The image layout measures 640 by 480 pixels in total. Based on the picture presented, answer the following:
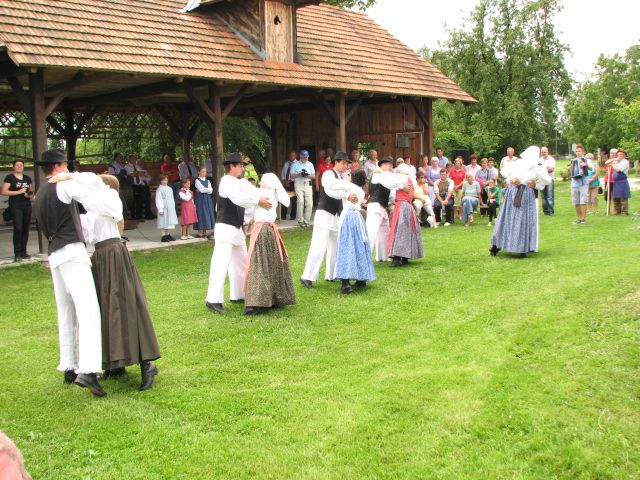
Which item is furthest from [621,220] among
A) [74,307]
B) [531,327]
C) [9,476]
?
[9,476]

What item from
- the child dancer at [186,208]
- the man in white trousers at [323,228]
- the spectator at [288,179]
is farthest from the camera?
the spectator at [288,179]

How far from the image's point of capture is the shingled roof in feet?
35.0

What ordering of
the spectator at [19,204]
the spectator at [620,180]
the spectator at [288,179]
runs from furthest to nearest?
the spectator at [288,179] → the spectator at [620,180] → the spectator at [19,204]

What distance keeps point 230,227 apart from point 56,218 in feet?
8.77

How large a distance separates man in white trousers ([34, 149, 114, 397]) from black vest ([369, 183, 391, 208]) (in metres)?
5.15

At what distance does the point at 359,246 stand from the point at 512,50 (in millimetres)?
25089

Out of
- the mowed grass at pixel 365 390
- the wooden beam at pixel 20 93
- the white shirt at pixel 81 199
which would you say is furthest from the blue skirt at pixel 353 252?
the wooden beam at pixel 20 93

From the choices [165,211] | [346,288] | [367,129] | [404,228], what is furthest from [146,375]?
[367,129]

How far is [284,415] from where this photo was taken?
15.4ft

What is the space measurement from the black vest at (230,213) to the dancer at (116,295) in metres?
2.29

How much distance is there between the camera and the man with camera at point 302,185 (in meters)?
15.2

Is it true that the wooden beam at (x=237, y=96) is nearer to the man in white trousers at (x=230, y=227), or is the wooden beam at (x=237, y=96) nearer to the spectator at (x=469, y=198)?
the spectator at (x=469, y=198)

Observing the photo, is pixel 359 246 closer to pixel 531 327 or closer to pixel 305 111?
pixel 531 327

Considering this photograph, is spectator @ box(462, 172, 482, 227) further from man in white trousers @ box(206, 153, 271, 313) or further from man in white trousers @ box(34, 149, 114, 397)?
man in white trousers @ box(34, 149, 114, 397)
